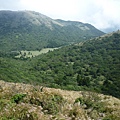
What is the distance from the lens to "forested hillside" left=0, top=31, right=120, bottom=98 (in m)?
117

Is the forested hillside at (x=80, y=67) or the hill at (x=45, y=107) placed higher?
the hill at (x=45, y=107)

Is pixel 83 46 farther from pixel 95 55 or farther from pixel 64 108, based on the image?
pixel 64 108

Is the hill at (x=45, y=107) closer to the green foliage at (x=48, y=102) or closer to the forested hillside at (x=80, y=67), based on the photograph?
the green foliage at (x=48, y=102)

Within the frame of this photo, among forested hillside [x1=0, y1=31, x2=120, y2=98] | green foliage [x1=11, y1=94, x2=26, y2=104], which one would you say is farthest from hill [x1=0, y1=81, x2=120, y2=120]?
forested hillside [x1=0, y1=31, x2=120, y2=98]

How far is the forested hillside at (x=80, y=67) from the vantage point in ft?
385

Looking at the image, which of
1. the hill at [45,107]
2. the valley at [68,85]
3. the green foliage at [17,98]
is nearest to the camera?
the hill at [45,107]

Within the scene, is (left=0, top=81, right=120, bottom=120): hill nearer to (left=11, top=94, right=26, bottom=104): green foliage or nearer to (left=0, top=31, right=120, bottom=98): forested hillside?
(left=11, top=94, right=26, bottom=104): green foliage

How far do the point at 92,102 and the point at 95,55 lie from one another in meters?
158

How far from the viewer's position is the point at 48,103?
37.2 ft

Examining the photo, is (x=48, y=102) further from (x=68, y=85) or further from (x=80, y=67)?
(x=80, y=67)

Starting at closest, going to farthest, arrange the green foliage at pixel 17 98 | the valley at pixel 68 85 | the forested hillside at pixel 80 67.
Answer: the valley at pixel 68 85 → the green foliage at pixel 17 98 → the forested hillside at pixel 80 67

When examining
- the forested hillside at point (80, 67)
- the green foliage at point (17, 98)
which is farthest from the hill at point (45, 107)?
the forested hillside at point (80, 67)

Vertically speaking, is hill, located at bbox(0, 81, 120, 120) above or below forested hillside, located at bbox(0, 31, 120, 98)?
above

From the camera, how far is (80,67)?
5994 inches
